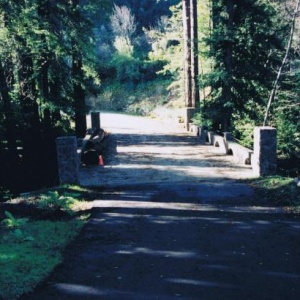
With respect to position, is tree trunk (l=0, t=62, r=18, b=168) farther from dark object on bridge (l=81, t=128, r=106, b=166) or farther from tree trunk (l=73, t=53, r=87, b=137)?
tree trunk (l=73, t=53, r=87, b=137)

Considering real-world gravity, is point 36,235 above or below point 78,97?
below

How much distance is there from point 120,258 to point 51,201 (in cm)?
349

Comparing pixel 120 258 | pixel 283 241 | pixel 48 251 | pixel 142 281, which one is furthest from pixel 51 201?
pixel 283 241

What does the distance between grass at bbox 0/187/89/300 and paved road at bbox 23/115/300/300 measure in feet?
0.79

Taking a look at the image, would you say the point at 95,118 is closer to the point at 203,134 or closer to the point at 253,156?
the point at 203,134

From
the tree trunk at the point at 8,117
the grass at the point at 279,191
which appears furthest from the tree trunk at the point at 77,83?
the grass at the point at 279,191

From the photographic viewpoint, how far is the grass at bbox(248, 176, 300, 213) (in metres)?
9.56

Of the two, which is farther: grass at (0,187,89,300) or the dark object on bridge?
the dark object on bridge

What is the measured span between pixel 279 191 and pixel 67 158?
19.1 feet

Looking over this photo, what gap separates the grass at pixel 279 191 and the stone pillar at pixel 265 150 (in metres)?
0.58

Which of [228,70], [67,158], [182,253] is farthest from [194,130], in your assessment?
[182,253]

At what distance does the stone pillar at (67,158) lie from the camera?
37.8ft

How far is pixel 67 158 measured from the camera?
1161 cm

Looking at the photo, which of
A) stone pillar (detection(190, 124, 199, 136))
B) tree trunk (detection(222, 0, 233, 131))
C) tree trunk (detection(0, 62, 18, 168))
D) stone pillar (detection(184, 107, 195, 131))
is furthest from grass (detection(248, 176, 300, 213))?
stone pillar (detection(184, 107, 195, 131))
